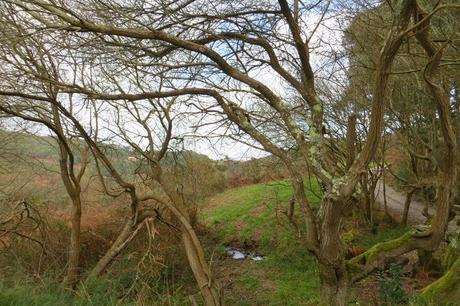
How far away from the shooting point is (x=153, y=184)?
12594 mm

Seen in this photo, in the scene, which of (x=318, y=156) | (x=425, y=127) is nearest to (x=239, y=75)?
(x=318, y=156)

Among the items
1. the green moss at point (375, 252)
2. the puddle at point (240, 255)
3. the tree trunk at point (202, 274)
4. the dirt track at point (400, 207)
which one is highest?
the dirt track at point (400, 207)

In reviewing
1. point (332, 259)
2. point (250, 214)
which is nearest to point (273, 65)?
point (332, 259)

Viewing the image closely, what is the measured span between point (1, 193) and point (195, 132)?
220 inches

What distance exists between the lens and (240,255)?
15.8 metres

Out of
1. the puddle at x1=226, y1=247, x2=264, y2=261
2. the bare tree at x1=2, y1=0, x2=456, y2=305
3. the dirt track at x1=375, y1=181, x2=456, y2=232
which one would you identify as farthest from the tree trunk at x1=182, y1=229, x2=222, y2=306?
the dirt track at x1=375, y1=181, x2=456, y2=232

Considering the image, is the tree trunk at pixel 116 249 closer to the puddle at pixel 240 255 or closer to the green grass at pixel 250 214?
the green grass at pixel 250 214

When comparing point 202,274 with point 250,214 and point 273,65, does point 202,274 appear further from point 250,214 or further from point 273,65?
point 250,214

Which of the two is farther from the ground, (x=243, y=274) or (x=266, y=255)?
(x=266, y=255)

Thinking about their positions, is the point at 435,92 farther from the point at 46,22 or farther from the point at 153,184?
the point at 153,184

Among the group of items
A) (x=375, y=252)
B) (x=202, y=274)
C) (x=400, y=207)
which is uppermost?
(x=400, y=207)

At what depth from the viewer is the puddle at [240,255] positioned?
50.4 feet

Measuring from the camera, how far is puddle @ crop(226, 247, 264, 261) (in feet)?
50.4

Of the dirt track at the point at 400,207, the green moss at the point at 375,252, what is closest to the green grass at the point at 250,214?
the dirt track at the point at 400,207
